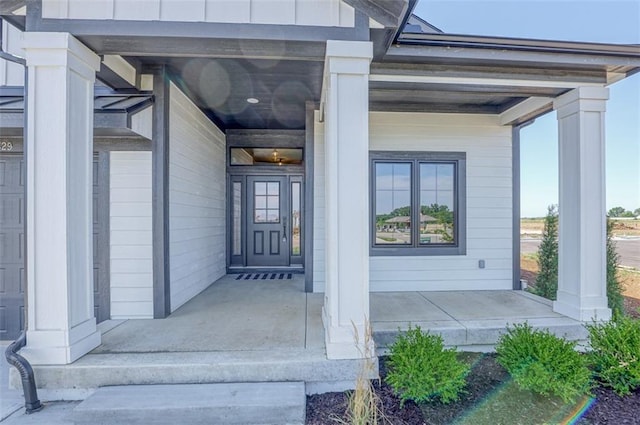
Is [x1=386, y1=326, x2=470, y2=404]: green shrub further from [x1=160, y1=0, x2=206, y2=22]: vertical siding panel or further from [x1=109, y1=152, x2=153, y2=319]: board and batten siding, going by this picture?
[x1=160, y1=0, x2=206, y2=22]: vertical siding panel

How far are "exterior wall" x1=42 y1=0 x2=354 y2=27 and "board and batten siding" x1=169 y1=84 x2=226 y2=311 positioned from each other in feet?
4.54

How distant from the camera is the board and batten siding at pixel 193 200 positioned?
4.12 metres

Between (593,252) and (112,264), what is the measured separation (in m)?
5.36

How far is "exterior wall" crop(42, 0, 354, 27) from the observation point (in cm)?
263

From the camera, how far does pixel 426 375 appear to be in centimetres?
237

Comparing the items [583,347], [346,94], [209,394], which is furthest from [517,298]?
[209,394]

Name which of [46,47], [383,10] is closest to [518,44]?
[383,10]

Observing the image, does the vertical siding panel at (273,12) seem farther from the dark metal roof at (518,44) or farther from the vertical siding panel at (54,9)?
the vertical siding panel at (54,9)

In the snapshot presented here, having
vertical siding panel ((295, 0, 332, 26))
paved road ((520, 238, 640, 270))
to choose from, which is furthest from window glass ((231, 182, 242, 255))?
paved road ((520, 238, 640, 270))

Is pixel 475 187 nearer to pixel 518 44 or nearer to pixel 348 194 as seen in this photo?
pixel 518 44

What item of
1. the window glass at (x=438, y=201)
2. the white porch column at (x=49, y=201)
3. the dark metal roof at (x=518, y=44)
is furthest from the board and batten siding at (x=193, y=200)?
the window glass at (x=438, y=201)

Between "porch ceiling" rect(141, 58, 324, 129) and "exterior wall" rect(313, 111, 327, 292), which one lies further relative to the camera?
"exterior wall" rect(313, 111, 327, 292)

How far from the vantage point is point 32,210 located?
2.59 meters

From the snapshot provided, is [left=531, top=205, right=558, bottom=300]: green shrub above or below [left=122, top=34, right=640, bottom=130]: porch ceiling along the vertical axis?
below
